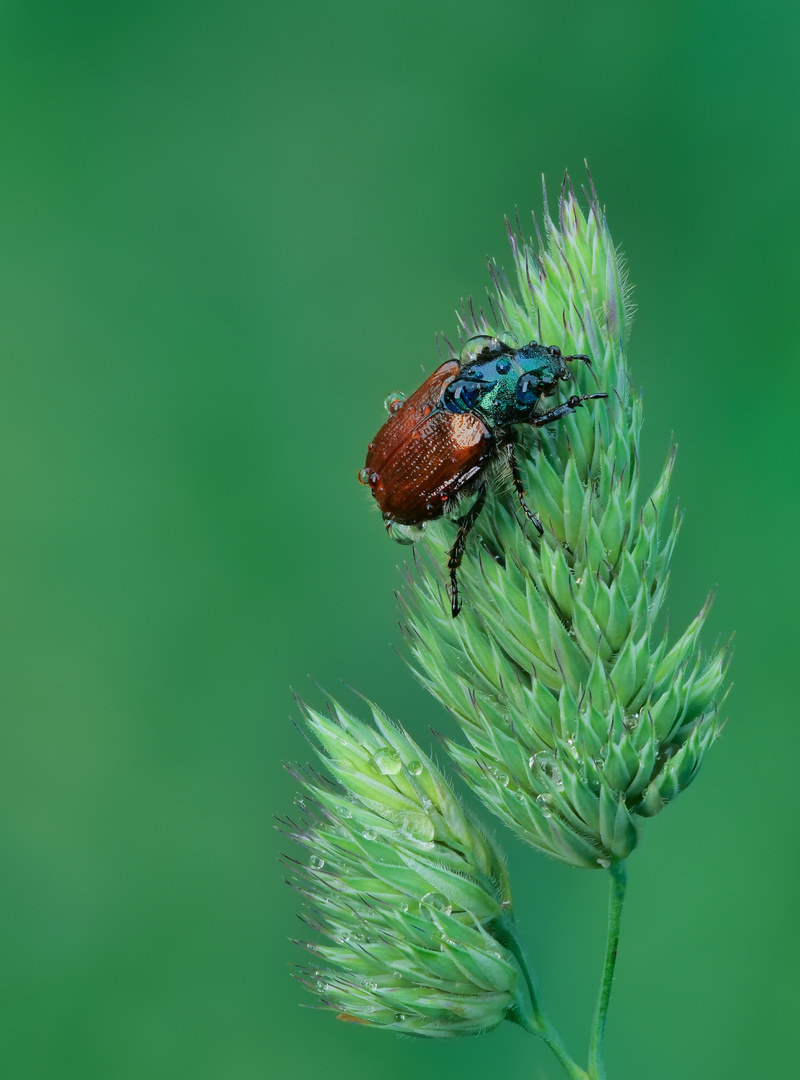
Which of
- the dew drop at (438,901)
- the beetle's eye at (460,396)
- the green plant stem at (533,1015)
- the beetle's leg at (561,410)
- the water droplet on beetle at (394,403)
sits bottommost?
the green plant stem at (533,1015)

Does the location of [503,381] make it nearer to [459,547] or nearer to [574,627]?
[459,547]

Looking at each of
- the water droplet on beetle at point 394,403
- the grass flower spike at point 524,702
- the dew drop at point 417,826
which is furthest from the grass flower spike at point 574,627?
the water droplet on beetle at point 394,403

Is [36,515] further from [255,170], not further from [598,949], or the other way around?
[598,949]

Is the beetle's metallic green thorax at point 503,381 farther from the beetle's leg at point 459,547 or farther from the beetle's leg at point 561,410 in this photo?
the beetle's leg at point 459,547

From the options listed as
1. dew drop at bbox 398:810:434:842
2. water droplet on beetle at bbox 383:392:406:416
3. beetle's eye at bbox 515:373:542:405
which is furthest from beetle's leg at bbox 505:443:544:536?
dew drop at bbox 398:810:434:842

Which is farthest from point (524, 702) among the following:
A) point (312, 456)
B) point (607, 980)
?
Answer: point (312, 456)

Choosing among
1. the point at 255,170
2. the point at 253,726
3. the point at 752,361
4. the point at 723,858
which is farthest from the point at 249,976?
the point at 255,170
